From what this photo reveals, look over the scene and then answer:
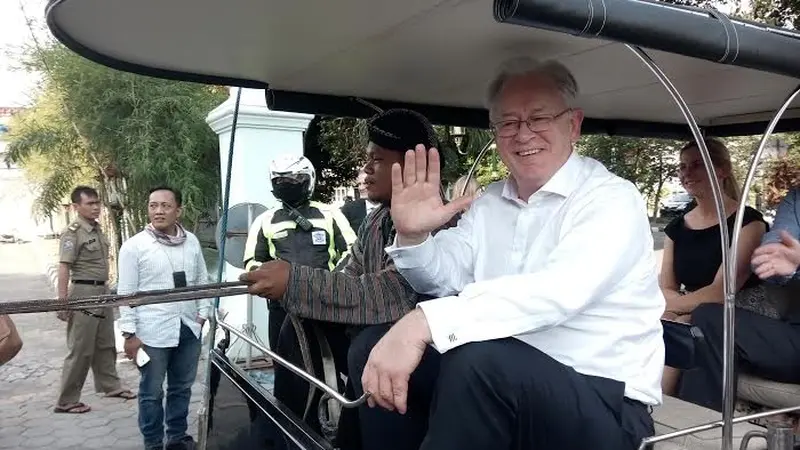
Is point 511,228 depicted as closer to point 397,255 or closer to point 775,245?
point 397,255

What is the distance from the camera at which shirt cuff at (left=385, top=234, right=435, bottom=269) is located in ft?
6.77

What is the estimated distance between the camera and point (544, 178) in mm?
1989

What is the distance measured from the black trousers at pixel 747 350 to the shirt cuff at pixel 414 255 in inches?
46.9

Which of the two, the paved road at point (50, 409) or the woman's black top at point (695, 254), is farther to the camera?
the paved road at point (50, 409)

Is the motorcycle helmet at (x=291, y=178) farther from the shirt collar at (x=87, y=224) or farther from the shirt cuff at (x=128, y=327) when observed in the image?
the shirt collar at (x=87, y=224)

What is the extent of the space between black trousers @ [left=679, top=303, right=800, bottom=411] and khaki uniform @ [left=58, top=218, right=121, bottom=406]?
4.55 m

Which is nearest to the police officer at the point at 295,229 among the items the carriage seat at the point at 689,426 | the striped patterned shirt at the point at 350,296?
the striped patterned shirt at the point at 350,296

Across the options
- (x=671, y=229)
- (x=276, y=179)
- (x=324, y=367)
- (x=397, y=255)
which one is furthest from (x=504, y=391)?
(x=276, y=179)

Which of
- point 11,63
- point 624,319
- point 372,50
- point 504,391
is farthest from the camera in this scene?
point 11,63

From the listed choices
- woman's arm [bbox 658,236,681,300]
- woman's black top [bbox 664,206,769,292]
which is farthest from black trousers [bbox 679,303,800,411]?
woman's arm [bbox 658,236,681,300]

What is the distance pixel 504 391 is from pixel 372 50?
3.75ft

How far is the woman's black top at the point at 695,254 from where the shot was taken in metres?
3.23

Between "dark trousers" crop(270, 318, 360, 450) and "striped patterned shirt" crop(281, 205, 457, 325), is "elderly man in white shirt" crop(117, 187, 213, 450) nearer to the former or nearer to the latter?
"dark trousers" crop(270, 318, 360, 450)

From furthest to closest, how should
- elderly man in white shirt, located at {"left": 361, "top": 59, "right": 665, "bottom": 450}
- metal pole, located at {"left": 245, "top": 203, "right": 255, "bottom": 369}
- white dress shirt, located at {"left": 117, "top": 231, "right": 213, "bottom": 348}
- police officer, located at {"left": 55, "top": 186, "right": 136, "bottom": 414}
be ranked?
1. police officer, located at {"left": 55, "top": 186, "right": 136, "bottom": 414}
2. white dress shirt, located at {"left": 117, "top": 231, "right": 213, "bottom": 348}
3. metal pole, located at {"left": 245, "top": 203, "right": 255, "bottom": 369}
4. elderly man in white shirt, located at {"left": 361, "top": 59, "right": 665, "bottom": 450}
